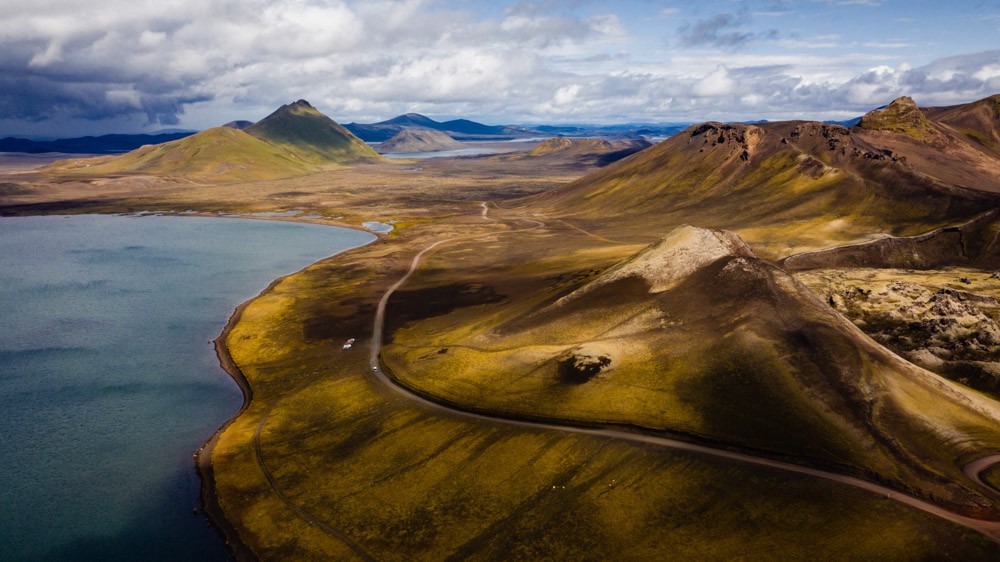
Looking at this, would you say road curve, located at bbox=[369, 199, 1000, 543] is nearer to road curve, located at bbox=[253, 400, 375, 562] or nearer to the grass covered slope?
the grass covered slope

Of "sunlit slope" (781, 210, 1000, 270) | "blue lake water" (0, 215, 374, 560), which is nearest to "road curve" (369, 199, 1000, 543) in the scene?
"blue lake water" (0, 215, 374, 560)

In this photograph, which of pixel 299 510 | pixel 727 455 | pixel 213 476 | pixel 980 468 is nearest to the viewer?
pixel 980 468

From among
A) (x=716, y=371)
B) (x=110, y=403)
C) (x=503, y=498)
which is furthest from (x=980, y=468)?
(x=110, y=403)

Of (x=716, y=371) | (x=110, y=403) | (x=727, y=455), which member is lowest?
(x=727, y=455)

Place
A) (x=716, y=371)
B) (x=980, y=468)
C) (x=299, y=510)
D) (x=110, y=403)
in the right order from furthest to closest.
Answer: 1. (x=110, y=403)
2. (x=716, y=371)
3. (x=299, y=510)
4. (x=980, y=468)

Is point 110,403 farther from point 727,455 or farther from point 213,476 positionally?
point 727,455

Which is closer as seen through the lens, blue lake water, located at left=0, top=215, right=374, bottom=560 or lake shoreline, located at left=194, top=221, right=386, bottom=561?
lake shoreline, located at left=194, top=221, right=386, bottom=561
